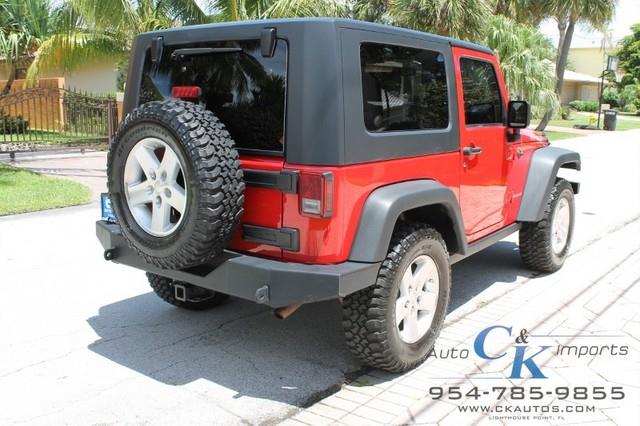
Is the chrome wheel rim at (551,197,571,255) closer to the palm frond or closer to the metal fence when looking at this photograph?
the palm frond

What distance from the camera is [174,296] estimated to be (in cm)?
482

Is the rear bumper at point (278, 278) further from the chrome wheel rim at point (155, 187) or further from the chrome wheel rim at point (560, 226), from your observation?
the chrome wheel rim at point (560, 226)

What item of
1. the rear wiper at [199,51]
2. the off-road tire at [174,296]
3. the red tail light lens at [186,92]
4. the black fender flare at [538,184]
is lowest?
the off-road tire at [174,296]

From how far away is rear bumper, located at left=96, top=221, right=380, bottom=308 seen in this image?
10.7 ft

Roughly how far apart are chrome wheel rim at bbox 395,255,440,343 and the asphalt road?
0.45m

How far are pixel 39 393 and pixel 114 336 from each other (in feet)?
2.95

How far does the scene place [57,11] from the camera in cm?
1309

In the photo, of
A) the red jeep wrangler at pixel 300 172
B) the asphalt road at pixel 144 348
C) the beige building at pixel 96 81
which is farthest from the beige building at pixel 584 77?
the red jeep wrangler at pixel 300 172

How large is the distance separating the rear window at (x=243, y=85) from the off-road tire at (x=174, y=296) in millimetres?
1451

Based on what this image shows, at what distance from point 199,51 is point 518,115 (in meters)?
2.72

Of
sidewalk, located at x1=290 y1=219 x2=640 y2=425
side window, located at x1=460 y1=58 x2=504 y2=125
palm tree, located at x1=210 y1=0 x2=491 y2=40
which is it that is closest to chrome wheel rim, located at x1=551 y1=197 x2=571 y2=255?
sidewalk, located at x1=290 y1=219 x2=640 y2=425

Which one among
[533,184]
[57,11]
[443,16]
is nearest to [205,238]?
[533,184]

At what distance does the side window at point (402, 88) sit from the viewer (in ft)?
11.9

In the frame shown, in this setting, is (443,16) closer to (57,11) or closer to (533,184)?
(57,11)
